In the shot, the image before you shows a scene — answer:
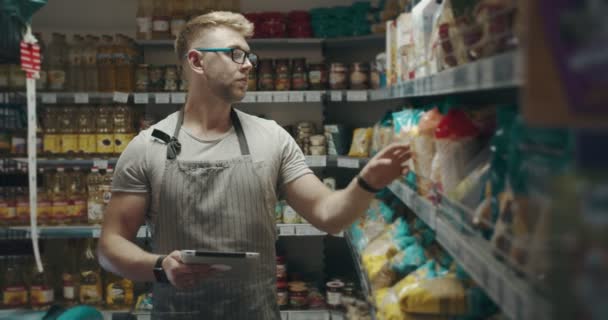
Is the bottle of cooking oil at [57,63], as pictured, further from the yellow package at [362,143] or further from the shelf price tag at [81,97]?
the yellow package at [362,143]

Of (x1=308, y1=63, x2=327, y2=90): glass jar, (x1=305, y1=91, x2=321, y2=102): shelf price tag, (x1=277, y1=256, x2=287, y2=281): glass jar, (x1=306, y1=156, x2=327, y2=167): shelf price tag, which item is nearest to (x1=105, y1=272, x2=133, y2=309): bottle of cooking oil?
(x1=277, y1=256, x2=287, y2=281): glass jar

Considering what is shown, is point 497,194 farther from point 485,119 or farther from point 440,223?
point 485,119

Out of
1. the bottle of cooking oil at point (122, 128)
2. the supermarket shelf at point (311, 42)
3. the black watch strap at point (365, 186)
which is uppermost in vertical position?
the supermarket shelf at point (311, 42)

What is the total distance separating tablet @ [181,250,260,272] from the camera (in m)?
1.81

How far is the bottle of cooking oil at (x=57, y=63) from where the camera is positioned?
4.23m

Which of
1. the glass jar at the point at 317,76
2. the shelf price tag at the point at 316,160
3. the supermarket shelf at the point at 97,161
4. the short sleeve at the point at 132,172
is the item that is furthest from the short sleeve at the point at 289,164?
the glass jar at the point at 317,76

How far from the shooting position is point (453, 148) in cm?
155

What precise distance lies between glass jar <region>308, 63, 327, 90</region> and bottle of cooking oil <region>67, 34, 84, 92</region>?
161cm

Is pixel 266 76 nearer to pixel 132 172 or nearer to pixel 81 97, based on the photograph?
pixel 81 97

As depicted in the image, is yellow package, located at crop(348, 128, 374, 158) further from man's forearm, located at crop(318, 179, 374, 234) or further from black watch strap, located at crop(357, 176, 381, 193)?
black watch strap, located at crop(357, 176, 381, 193)

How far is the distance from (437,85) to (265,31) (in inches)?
113

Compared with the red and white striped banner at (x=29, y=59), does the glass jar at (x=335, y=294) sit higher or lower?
lower

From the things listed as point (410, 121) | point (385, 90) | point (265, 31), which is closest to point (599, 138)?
point (410, 121)

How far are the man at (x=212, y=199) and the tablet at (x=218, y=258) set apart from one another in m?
0.19
